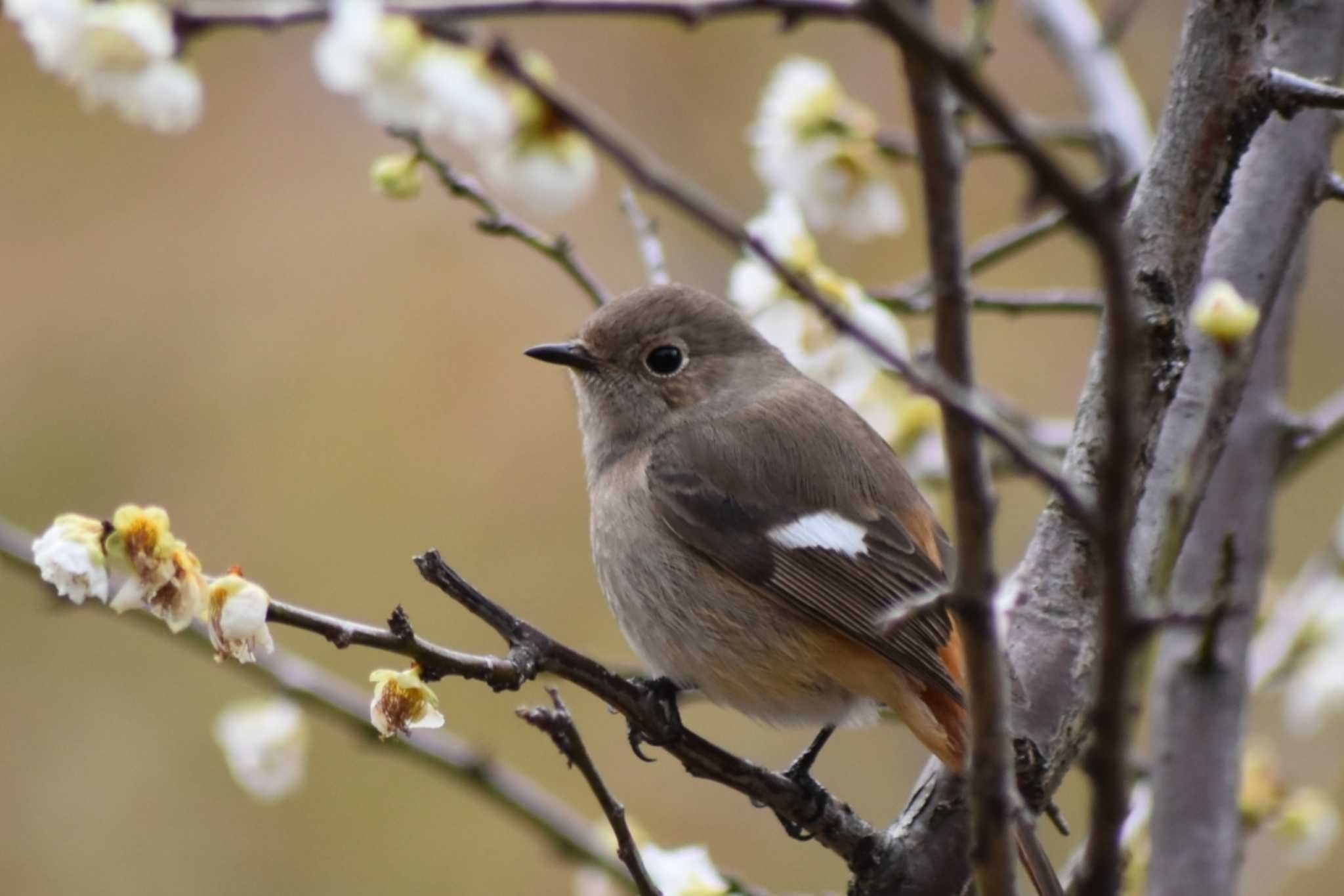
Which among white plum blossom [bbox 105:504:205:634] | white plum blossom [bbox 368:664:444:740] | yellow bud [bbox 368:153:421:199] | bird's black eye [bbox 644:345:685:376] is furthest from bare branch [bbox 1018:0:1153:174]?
white plum blossom [bbox 105:504:205:634]

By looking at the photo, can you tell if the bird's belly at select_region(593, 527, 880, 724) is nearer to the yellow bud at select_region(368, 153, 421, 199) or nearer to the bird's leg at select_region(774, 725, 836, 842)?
the bird's leg at select_region(774, 725, 836, 842)

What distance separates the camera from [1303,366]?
566 centimetres

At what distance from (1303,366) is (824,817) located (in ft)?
13.9

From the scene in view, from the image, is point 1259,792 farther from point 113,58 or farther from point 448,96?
point 113,58

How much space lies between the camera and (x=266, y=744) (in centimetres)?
272

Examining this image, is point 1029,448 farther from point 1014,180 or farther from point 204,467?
point 1014,180

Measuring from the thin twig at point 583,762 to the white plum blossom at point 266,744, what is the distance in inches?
45.2

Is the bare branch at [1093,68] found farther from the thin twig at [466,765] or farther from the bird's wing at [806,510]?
the thin twig at [466,765]

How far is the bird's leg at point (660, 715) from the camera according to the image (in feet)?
6.43

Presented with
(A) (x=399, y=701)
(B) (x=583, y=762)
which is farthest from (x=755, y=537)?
(B) (x=583, y=762)

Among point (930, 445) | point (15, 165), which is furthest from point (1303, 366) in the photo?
point (15, 165)

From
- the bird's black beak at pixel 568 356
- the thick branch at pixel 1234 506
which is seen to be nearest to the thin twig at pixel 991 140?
the thick branch at pixel 1234 506

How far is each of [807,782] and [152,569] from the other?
990 millimetres

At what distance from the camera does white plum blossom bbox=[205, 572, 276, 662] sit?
5.33ft
